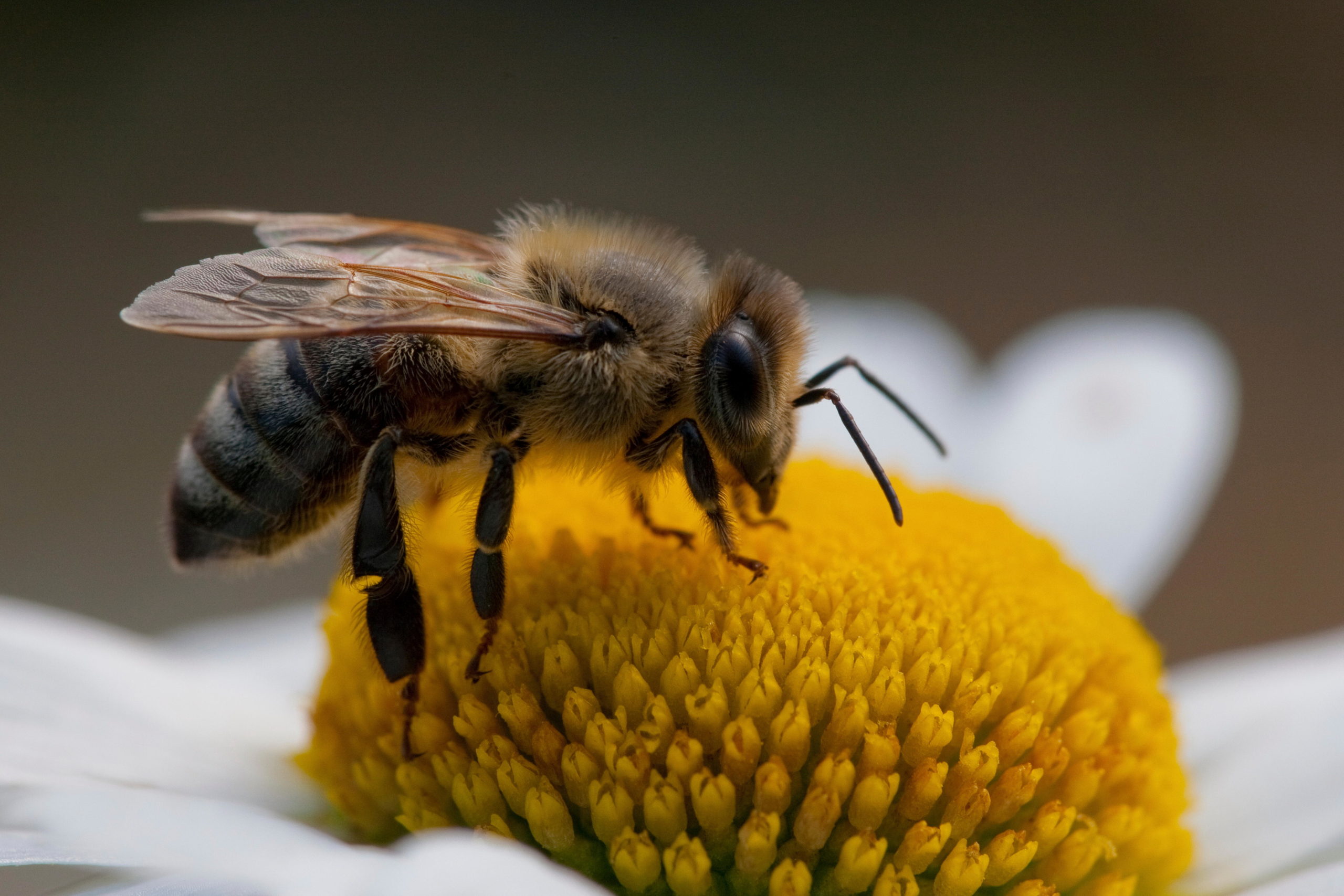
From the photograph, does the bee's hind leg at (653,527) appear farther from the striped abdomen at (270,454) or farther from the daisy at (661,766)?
the striped abdomen at (270,454)

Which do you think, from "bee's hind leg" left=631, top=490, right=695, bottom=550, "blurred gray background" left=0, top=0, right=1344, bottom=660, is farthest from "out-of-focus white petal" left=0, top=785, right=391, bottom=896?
"blurred gray background" left=0, top=0, right=1344, bottom=660

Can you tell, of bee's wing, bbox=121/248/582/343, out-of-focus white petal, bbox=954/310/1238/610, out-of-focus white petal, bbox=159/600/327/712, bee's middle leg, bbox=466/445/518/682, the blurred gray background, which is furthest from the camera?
the blurred gray background

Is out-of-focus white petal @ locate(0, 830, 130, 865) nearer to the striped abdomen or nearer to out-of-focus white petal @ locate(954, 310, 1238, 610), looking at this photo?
the striped abdomen

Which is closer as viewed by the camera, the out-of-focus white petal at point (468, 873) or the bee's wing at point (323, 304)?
the out-of-focus white petal at point (468, 873)

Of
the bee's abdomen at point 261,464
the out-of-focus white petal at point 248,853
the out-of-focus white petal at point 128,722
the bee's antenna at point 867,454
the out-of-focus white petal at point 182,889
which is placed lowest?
the out-of-focus white petal at point 128,722

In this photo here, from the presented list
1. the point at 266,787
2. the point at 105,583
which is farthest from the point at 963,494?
the point at 105,583

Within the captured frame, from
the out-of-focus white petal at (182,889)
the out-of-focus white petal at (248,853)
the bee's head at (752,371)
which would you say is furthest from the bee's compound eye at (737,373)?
the out-of-focus white petal at (182,889)
